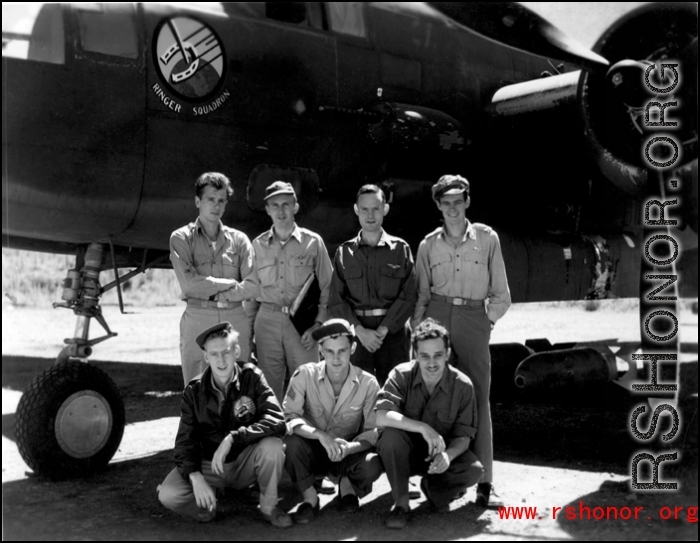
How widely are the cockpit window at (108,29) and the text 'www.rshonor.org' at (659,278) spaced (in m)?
3.36

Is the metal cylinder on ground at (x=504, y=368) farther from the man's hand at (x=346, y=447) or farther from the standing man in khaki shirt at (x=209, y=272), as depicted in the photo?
the man's hand at (x=346, y=447)

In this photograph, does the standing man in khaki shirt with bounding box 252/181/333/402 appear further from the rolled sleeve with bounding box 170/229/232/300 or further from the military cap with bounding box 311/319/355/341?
the military cap with bounding box 311/319/355/341

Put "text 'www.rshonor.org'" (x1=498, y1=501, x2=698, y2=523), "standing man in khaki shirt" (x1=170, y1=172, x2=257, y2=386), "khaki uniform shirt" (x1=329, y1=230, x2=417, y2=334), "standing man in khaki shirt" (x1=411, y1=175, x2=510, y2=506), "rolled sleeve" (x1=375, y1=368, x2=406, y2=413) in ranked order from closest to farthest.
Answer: "text 'www.rshonor.org'" (x1=498, y1=501, x2=698, y2=523) < "rolled sleeve" (x1=375, y1=368, x2=406, y2=413) < "standing man in khaki shirt" (x1=411, y1=175, x2=510, y2=506) < "standing man in khaki shirt" (x1=170, y1=172, x2=257, y2=386) < "khaki uniform shirt" (x1=329, y1=230, x2=417, y2=334)

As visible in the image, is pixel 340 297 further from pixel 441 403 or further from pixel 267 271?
pixel 441 403

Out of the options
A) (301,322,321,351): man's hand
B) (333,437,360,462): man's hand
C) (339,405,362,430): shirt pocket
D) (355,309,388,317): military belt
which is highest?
(355,309,388,317): military belt

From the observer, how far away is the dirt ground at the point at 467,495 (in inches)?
137

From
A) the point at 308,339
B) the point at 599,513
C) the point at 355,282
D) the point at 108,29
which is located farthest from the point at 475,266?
the point at 108,29

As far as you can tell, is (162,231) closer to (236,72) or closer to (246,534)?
(236,72)

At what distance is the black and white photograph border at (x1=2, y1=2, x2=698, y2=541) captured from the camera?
3.70 metres

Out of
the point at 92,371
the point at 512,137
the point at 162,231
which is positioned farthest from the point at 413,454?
the point at 512,137

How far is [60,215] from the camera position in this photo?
15.5ft

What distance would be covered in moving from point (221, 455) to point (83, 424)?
1287 millimetres

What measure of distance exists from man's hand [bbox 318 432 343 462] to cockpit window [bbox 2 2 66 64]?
2.82 m

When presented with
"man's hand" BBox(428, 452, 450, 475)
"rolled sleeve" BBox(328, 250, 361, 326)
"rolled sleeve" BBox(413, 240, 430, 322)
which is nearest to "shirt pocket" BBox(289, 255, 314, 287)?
"rolled sleeve" BBox(328, 250, 361, 326)
